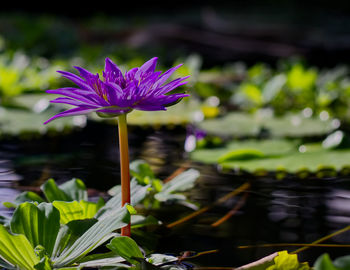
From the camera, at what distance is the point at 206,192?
1.16m

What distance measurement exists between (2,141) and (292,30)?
17.1ft

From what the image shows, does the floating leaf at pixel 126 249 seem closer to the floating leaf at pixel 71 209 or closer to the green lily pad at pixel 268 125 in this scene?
the floating leaf at pixel 71 209

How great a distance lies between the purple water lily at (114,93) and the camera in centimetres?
70

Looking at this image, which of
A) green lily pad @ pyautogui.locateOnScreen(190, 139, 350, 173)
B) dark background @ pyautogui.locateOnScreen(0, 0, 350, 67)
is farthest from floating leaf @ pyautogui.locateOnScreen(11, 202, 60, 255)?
dark background @ pyautogui.locateOnScreen(0, 0, 350, 67)

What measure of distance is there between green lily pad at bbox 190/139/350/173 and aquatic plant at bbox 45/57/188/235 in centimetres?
64

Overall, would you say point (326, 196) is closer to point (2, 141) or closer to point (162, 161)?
point (162, 161)

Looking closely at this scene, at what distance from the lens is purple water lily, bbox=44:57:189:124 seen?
703mm

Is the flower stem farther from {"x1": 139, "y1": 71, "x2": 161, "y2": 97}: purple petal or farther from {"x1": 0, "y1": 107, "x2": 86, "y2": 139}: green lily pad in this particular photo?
{"x1": 0, "y1": 107, "x2": 86, "y2": 139}: green lily pad

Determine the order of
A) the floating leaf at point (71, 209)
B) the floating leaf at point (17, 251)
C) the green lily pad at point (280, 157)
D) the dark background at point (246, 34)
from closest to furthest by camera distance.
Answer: the floating leaf at point (17, 251), the floating leaf at point (71, 209), the green lily pad at point (280, 157), the dark background at point (246, 34)

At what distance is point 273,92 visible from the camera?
216 cm

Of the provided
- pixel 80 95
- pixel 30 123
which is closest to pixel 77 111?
pixel 80 95

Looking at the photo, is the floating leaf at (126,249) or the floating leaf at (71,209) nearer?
the floating leaf at (126,249)

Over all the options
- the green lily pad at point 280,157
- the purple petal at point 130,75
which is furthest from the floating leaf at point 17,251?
the green lily pad at point 280,157

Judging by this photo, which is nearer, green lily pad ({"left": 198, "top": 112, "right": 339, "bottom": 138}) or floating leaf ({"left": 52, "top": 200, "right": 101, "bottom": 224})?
floating leaf ({"left": 52, "top": 200, "right": 101, "bottom": 224})
